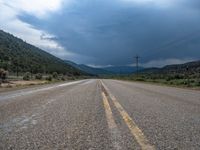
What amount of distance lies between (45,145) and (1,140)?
0.82 metres

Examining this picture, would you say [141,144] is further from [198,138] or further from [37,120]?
[37,120]

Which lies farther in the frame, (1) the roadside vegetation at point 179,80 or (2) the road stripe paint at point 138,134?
(1) the roadside vegetation at point 179,80

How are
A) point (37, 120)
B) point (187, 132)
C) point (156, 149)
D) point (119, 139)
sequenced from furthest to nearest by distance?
point (37, 120)
point (187, 132)
point (119, 139)
point (156, 149)

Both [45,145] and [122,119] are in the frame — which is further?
[122,119]

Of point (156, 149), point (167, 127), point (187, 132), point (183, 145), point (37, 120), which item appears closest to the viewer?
point (156, 149)

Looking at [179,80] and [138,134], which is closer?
[138,134]

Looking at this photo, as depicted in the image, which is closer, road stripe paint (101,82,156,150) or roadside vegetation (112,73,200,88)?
road stripe paint (101,82,156,150)

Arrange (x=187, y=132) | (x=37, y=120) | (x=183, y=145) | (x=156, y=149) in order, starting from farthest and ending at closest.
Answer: (x=37, y=120), (x=187, y=132), (x=183, y=145), (x=156, y=149)

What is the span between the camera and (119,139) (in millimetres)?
5199

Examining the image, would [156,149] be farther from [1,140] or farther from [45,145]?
[1,140]

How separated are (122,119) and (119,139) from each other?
7.70ft

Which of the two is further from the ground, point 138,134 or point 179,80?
point 179,80

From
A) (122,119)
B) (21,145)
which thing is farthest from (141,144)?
(122,119)

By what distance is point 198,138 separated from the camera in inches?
208
